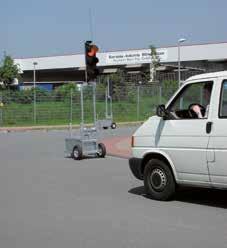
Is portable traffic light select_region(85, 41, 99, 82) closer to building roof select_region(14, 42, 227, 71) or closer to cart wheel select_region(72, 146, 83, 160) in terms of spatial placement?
cart wheel select_region(72, 146, 83, 160)

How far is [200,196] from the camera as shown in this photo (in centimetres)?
1027

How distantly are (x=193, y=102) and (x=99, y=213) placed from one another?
2421 mm

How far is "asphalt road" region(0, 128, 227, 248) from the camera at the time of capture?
7.18 meters

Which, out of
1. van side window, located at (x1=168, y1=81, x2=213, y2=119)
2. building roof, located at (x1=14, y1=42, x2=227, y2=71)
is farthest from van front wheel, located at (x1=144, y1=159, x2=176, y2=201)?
building roof, located at (x1=14, y1=42, x2=227, y2=71)

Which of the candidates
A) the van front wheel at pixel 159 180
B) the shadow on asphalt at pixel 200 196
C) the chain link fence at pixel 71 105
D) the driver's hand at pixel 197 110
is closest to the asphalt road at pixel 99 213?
the shadow on asphalt at pixel 200 196

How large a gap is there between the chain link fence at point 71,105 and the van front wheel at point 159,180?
27.6 meters

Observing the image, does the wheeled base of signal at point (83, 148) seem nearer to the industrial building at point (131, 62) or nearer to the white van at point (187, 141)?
the white van at point (187, 141)

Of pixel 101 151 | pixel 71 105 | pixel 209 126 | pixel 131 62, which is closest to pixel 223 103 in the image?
pixel 209 126

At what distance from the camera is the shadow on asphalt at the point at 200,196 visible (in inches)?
377

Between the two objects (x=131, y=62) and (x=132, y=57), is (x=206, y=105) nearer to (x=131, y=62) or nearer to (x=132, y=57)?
(x=132, y=57)

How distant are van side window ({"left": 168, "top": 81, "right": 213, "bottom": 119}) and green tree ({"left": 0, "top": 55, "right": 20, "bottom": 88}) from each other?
74.2 m

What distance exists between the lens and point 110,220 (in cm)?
834

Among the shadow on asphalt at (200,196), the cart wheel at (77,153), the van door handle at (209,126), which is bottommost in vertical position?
the shadow on asphalt at (200,196)

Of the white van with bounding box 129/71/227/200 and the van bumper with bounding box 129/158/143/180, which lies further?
the van bumper with bounding box 129/158/143/180
